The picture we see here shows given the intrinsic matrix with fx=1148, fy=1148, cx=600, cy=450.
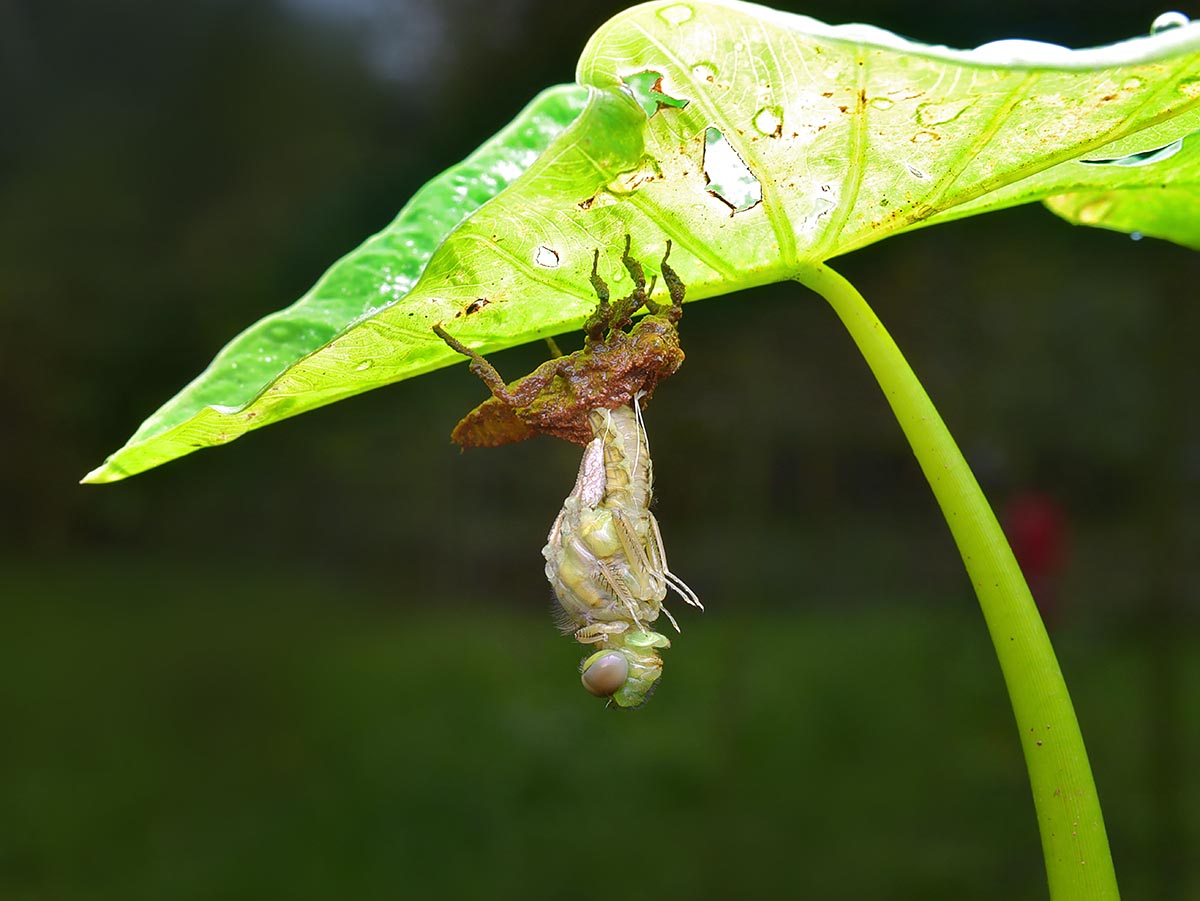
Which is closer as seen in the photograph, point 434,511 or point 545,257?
point 545,257

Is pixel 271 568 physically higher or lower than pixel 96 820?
higher

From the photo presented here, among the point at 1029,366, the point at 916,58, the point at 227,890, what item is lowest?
the point at 227,890

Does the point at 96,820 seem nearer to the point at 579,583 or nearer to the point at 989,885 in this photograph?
the point at 989,885

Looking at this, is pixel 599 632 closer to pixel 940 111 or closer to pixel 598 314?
pixel 598 314

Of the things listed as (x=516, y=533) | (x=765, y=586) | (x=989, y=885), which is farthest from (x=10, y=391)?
(x=989, y=885)

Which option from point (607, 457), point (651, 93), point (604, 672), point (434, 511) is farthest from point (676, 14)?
point (434, 511)

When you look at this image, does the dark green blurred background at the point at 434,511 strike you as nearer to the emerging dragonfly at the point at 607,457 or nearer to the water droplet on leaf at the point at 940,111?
the emerging dragonfly at the point at 607,457

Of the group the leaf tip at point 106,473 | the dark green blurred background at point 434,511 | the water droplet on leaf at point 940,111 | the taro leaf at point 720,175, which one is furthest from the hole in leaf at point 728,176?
the dark green blurred background at point 434,511
